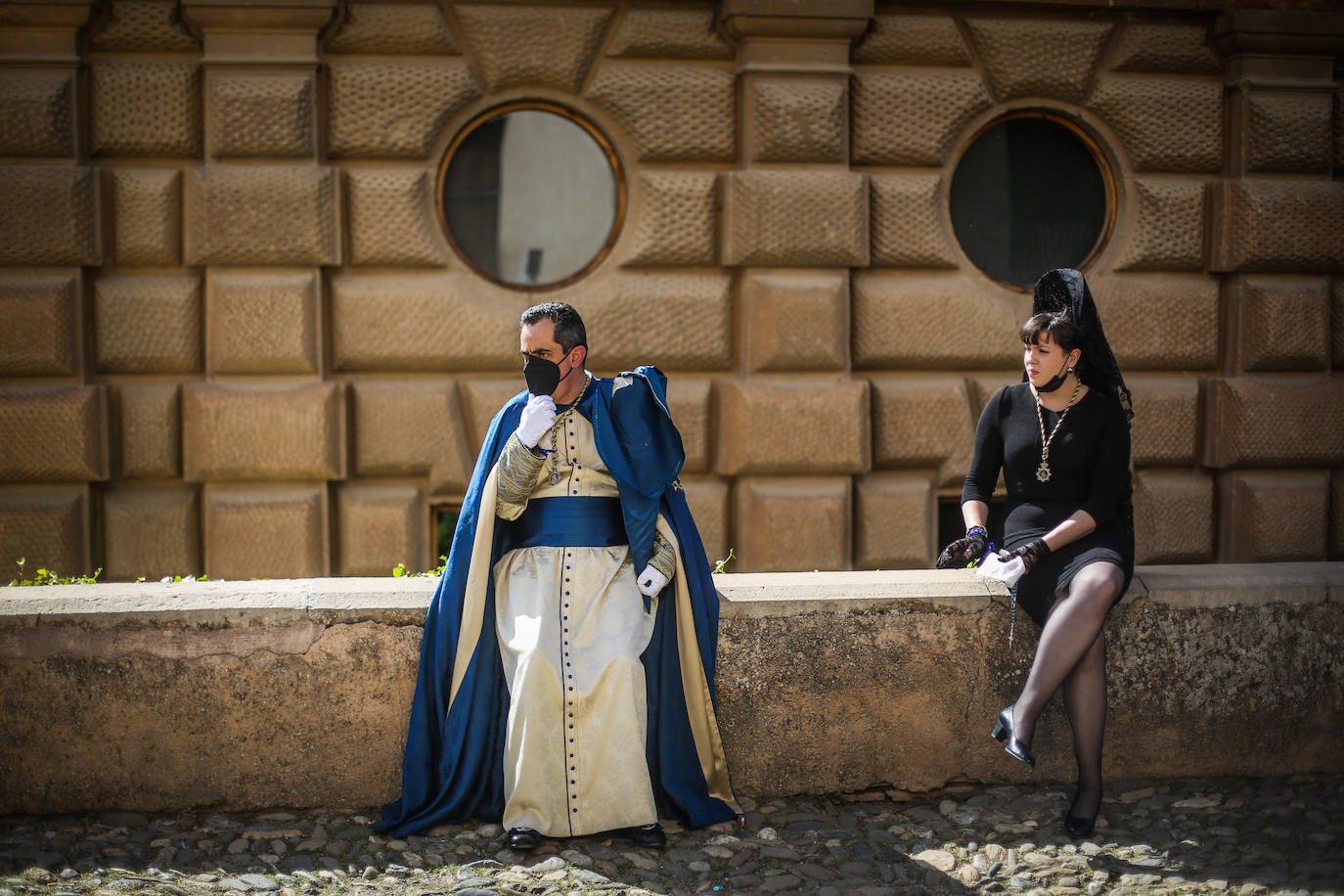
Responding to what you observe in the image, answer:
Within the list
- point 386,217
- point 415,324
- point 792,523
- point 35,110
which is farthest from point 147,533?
point 792,523

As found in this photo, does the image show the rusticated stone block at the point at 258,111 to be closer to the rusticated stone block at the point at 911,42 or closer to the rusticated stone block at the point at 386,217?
the rusticated stone block at the point at 386,217

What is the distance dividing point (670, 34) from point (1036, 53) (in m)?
2.04

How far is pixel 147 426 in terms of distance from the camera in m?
6.05

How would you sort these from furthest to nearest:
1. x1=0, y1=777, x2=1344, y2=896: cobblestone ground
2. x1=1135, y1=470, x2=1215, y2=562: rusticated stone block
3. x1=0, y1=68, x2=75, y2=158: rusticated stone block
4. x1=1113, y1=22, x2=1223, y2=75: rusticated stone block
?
x1=1135, y1=470, x2=1215, y2=562: rusticated stone block → x1=1113, y1=22, x2=1223, y2=75: rusticated stone block → x1=0, y1=68, x2=75, y2=158: rusticated stone block → x1=0, y1=777, x2=1344, y2=896: cobblestone ground

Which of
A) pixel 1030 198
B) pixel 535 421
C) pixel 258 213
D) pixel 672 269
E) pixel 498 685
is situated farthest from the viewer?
pixel 1030 198

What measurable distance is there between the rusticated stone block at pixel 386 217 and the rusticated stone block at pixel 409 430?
682 millimetres

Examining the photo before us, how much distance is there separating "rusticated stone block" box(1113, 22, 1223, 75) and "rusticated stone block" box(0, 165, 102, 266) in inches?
220

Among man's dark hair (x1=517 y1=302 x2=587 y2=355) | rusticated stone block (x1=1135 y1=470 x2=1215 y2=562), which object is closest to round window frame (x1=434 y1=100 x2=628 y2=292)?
man's dark hair (x1=517 y1=302 x2=587 y2=355)

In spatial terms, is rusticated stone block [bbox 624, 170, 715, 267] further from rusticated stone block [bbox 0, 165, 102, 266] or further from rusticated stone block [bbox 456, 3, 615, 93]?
rusticated stone block [bbox 0, 165, 102, 266]

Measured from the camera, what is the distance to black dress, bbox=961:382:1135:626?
3691mm

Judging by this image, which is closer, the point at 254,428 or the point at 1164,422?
the point at 254,428

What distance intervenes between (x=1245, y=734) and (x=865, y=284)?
3231mm

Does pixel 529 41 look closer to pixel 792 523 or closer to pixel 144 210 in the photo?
pixel 144 210

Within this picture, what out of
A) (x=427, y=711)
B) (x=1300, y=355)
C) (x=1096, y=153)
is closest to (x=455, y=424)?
(x=427, y=711)
